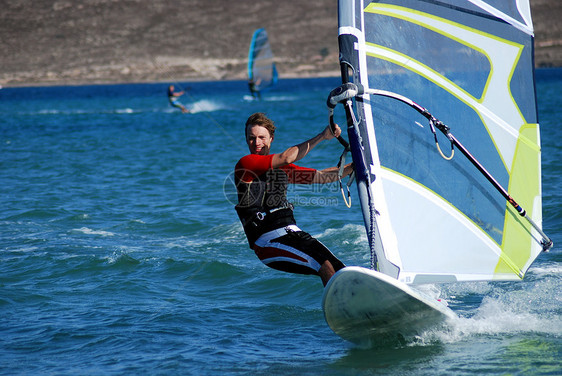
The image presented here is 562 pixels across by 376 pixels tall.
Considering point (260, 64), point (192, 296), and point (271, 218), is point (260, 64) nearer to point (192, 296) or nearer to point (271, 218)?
point (192, 296)

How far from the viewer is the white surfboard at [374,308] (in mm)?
4102

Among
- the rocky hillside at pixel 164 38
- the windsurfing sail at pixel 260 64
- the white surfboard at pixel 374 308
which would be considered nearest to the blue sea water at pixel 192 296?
the white surfboard at pixel 374 308

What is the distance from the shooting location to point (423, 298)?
4.28m

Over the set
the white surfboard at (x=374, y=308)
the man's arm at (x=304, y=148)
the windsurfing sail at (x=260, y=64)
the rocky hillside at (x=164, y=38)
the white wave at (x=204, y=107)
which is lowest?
the white surfboard at (x=374, y=308)

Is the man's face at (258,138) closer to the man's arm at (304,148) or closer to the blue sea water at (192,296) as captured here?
the man's arm at (304,148)

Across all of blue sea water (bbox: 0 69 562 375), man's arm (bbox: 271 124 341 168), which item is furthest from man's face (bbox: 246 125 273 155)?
blue sea water (bbox: 0 69 562 375)

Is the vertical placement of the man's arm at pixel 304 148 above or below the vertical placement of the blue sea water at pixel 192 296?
above

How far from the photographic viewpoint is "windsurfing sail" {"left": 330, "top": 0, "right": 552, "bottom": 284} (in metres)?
4.43

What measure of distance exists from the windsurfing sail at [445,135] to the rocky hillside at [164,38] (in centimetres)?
9233

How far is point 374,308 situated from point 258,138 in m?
1.38

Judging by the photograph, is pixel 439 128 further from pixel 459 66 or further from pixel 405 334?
pixel 405 334

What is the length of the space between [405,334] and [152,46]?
106m

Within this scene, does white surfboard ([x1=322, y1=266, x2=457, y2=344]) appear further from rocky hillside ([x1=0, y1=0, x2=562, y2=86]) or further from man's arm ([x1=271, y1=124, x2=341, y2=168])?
rocky hillside ([x1=0, y1=0, x2=562, y2=86])

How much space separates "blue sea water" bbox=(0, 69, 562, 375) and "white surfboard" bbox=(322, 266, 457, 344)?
6.4 inches
